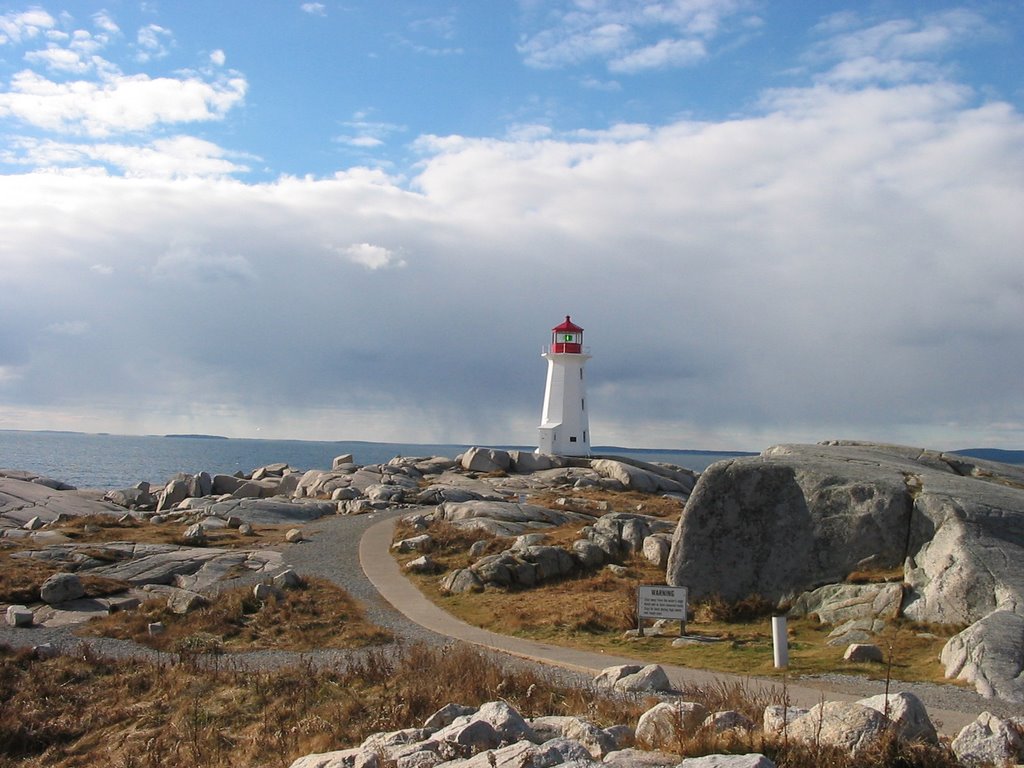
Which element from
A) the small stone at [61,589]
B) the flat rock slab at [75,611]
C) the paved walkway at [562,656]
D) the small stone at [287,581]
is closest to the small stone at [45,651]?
the flat rock slab at [75,611]

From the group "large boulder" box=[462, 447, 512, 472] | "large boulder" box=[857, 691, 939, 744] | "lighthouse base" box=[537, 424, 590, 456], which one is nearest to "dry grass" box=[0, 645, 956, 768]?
"large boulder" box=[857, 691, 939, 744]

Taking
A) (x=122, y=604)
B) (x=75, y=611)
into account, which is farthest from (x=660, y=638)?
(x=75, y=611)

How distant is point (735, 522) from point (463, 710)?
11.1 metres

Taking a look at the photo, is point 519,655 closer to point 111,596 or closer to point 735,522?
point 735,522

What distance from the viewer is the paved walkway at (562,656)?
11375 mm

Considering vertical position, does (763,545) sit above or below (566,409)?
below

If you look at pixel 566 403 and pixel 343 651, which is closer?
pixel 343 651

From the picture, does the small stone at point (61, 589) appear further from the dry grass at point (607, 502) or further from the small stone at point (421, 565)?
the dry grass at point (607, 502)

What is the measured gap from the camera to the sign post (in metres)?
16.3

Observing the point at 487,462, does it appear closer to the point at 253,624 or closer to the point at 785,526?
the point at 253,624

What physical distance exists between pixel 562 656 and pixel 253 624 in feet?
24.5

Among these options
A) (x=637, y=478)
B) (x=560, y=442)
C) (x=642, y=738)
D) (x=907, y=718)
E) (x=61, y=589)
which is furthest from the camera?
(x=560, y=442)

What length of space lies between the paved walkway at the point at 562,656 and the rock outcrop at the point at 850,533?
4.14 meters

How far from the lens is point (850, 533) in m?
Result: 18.0
